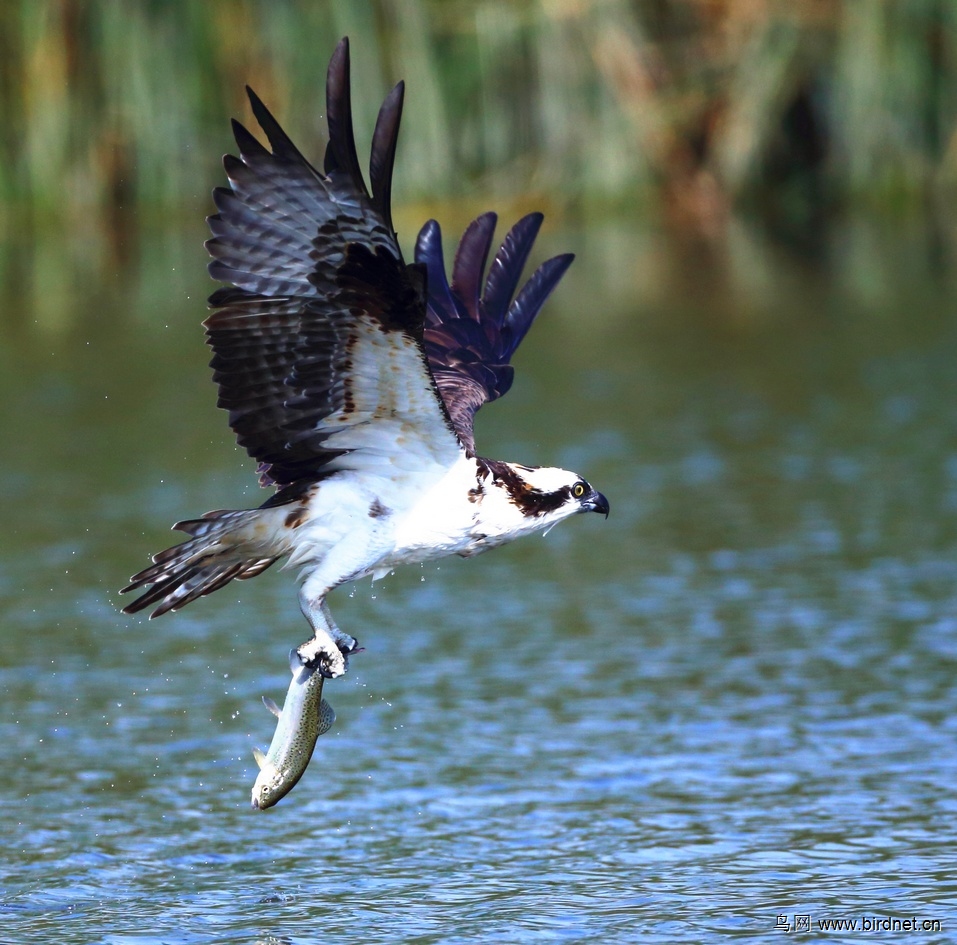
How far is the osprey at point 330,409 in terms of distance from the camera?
5.87 metres

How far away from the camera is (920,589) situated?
1025 cm

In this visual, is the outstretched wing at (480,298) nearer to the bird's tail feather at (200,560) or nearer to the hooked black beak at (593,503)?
the hooked black beak at (593,503)

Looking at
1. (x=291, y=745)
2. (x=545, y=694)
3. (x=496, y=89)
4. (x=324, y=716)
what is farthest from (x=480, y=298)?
(x=496, y=89)

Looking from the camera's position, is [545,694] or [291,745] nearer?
[291,745]

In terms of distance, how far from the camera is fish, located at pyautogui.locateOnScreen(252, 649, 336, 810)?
617 centimetres

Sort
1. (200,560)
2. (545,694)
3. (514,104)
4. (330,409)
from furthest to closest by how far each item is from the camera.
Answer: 1. (514,104)
2. (545,694)
3. (200,560)
4. (330,409)

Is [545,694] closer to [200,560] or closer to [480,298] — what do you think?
[480,298]

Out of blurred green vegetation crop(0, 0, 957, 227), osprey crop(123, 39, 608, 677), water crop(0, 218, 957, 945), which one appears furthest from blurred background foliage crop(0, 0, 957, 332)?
osprey crop(123, 39, 608, 677)

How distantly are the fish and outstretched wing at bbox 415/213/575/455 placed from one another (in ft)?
6.78

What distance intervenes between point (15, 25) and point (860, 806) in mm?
18950

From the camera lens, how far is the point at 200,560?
6617mm

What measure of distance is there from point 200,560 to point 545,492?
1.24m

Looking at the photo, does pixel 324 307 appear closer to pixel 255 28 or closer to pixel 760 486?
A: pixel 760 486

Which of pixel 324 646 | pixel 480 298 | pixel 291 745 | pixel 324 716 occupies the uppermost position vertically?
pixel 480 298
